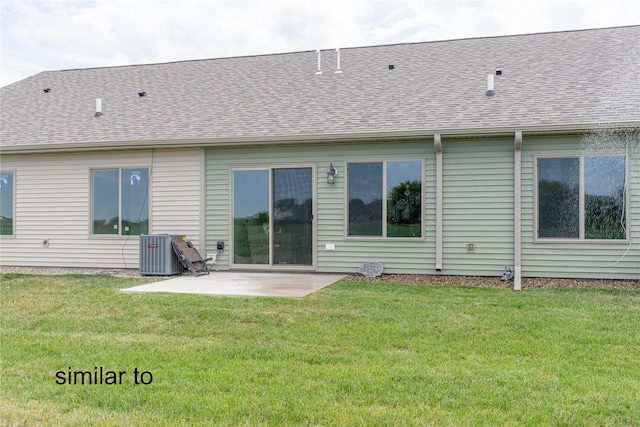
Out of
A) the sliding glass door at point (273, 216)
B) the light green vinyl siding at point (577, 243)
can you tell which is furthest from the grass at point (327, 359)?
the sliding glass door at point (273, 216)

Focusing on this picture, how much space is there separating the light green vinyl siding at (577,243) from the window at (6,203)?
9241 mm

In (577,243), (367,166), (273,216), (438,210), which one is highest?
(367,166)

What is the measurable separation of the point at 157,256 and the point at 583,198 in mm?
6599

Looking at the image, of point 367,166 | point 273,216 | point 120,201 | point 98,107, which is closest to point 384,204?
point 367,166

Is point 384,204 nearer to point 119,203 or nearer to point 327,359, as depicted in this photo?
point 119,203

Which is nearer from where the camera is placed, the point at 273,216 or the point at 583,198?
the point at 583,198

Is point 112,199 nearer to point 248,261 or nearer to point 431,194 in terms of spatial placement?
point 248,261

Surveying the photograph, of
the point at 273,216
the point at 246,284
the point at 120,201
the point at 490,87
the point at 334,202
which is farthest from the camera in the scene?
the point at 120,201

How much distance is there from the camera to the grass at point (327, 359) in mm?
2822

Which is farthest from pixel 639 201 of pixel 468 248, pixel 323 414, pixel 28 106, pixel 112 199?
pixel 28 106

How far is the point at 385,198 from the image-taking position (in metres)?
8.46

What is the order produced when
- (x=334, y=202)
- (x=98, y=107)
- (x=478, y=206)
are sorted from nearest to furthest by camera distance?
1. (x=478, y=206)
2. (x=334, y=202)
3. (x=98, y=107)

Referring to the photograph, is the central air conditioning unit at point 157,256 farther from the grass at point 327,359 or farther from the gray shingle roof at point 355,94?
the grass at point 327,359

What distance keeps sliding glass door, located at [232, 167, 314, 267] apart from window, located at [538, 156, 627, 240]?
3.64 m
